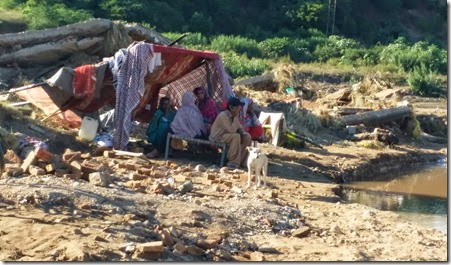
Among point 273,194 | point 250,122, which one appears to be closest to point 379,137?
point 250,122

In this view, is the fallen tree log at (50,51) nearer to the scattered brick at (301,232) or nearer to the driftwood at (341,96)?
the driftwood at (341,96)

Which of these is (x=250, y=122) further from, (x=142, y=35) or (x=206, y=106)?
(x=142, y=35)

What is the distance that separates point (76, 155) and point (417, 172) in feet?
23.6

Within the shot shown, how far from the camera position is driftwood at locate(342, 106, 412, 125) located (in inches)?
710

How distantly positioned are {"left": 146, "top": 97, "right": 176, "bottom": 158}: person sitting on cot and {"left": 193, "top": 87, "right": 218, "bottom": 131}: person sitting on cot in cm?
43

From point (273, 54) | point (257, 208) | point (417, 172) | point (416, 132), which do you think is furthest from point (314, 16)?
point (257, 208)

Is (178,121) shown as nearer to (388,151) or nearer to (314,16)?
(388,151)

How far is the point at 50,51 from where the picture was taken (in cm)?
1526

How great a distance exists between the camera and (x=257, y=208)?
9023mm

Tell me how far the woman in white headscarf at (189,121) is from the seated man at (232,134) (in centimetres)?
37

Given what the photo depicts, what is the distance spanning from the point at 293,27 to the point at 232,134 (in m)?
31.6

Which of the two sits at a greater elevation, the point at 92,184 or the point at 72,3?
the point at 72,3

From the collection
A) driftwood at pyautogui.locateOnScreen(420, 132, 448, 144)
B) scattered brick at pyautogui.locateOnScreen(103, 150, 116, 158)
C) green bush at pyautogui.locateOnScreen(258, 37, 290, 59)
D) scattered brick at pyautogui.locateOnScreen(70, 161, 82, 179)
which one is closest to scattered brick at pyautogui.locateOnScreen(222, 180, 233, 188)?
scattered brick at pyautogui.locateOnScreen(103, 150, 116, 158)

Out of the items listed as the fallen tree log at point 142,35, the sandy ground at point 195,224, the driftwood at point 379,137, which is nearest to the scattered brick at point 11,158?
the sandy ground at point 195,224
